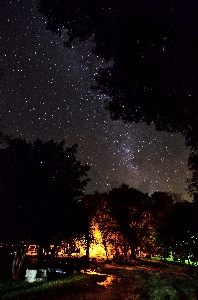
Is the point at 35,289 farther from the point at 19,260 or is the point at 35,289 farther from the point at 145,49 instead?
the point at 145,49

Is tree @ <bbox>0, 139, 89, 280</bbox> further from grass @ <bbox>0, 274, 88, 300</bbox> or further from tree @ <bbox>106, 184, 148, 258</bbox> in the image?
tree @ <bbox>106, 184, 148, 258</bbox>

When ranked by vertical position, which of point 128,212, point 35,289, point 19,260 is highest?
point 128,212

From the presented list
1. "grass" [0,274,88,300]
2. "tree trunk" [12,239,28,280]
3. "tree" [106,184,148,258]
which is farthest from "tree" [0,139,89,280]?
"tree" [106,184,148,258]

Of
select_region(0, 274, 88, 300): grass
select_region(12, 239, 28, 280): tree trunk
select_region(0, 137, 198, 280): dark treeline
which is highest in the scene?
select_region(0, 137, 198, 280): dark treeline

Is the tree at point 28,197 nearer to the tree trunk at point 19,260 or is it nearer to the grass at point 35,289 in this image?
the tree trunk at point 19,260

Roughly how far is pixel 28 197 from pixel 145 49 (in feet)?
60.6

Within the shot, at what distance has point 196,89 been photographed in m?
11.4

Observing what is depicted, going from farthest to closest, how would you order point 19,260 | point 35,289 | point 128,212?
point 128,212
point 19,260
point 35,289

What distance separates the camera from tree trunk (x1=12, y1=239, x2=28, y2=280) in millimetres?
23812

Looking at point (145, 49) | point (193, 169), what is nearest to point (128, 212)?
point (193, 169)

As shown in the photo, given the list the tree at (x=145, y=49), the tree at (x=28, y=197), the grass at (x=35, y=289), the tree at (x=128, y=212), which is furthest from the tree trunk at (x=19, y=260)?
the tree at (x=128, y=212)

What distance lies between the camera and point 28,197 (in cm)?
2511

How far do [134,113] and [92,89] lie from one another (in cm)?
279

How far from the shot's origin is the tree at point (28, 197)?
2495cm
